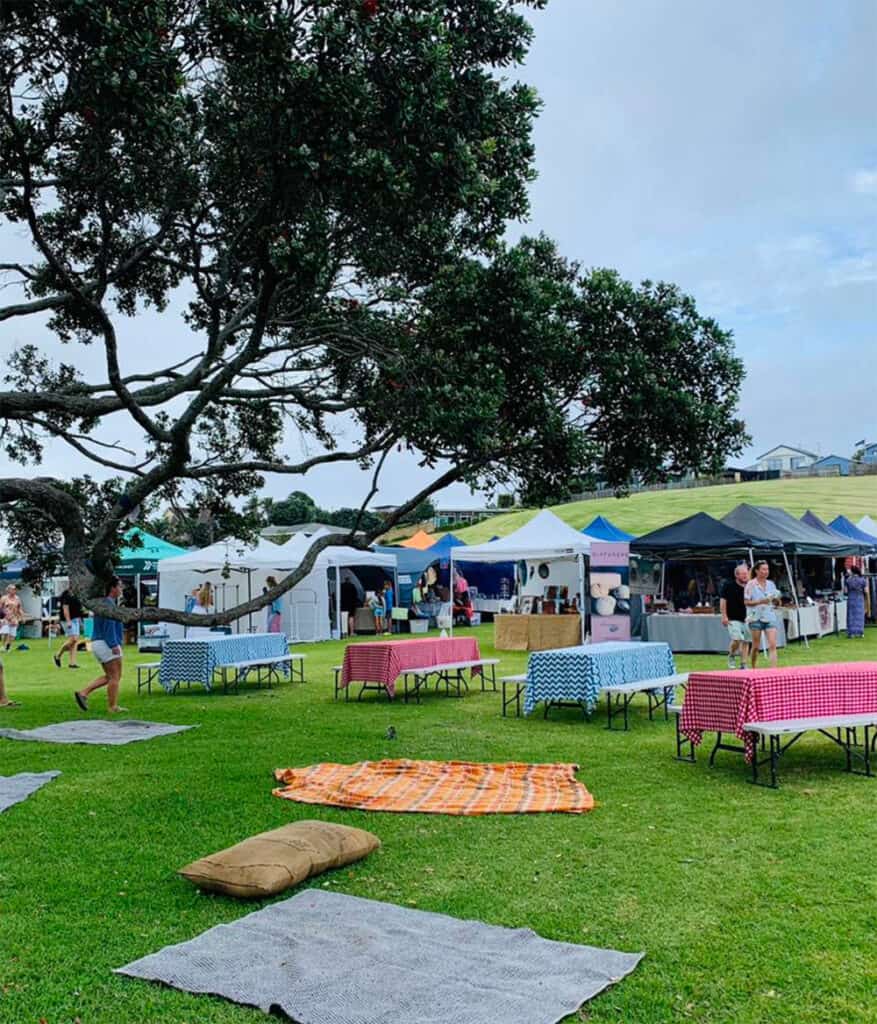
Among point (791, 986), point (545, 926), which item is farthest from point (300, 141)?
point (791, 986)

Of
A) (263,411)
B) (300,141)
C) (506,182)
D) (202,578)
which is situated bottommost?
(202,578)

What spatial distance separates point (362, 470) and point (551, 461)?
2.23m

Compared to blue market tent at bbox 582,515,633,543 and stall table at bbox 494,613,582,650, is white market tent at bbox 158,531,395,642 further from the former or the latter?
blue market tent at bbox 582,515,633,543

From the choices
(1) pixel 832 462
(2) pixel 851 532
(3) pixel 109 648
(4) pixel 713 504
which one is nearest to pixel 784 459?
(1) pixel 832 462

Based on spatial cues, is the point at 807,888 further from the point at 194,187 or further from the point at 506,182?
the point at 194,187

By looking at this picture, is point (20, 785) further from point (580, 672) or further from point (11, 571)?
point (11, 571)

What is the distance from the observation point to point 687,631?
18.2m

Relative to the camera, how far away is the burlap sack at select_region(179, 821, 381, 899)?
5027mm

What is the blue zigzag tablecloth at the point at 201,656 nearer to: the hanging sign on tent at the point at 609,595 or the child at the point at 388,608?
the hanging sign on tent at the point at 609,595

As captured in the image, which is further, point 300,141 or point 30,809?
point 30,809

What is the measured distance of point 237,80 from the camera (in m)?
7.00

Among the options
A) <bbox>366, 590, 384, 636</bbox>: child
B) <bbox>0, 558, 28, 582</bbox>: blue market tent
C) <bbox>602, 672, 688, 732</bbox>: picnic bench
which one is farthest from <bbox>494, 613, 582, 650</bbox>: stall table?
<bbox>0, 558, 28, 582</bbox>: blue market tent

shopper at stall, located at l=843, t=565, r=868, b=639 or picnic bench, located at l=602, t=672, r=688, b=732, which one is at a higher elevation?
shopper at stall, located at l=843, t=565, r=868, b=639

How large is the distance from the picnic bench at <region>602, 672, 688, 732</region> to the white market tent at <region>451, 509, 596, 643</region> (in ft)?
23.5
